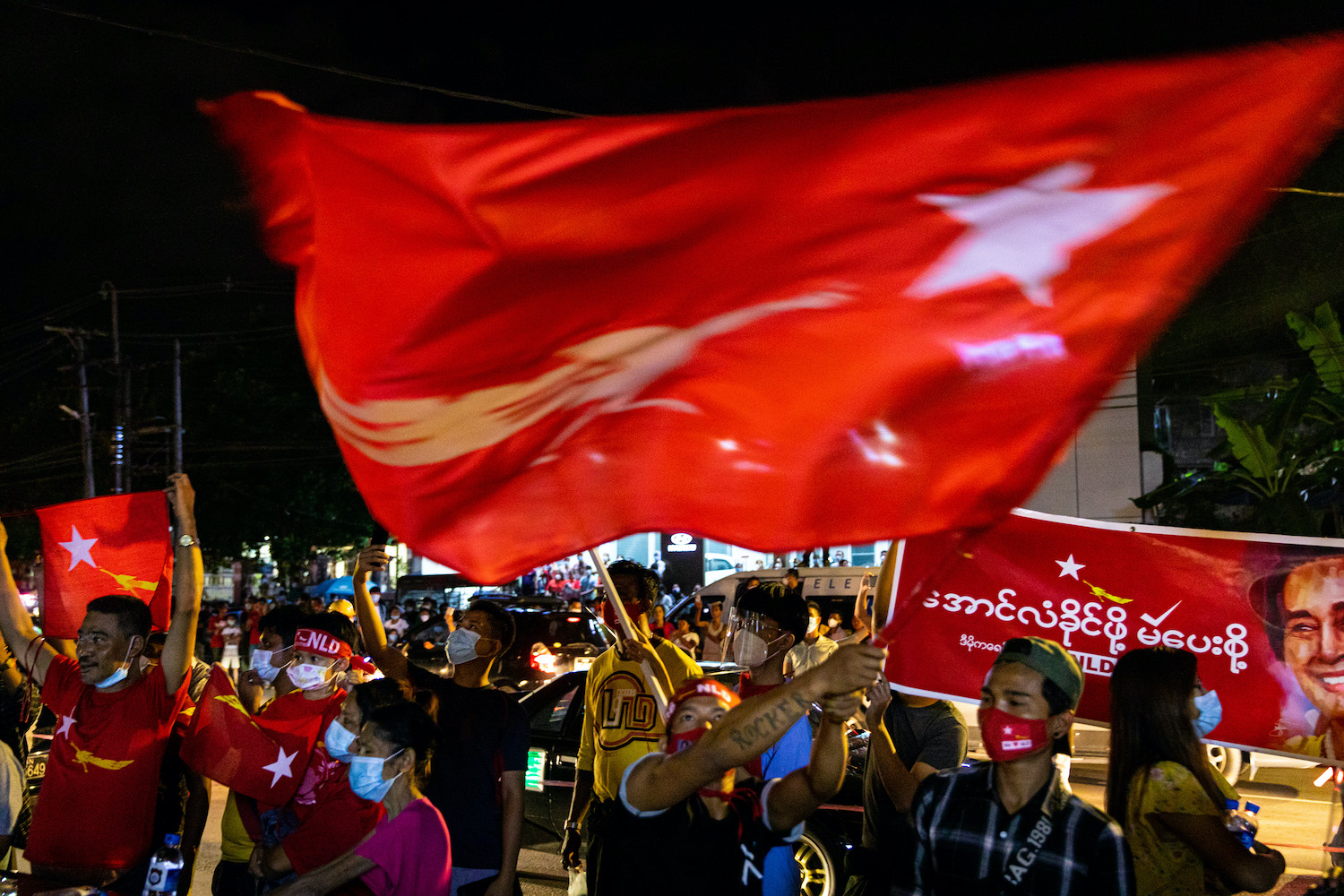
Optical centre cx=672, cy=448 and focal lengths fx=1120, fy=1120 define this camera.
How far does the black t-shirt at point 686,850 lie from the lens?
3.22 metres

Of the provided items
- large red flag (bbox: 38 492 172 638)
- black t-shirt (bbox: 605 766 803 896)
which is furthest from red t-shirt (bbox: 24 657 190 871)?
black t-shirt (bbox: 605 766 803 896)

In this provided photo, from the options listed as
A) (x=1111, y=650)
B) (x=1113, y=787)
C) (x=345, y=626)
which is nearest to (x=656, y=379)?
(x=1113, y=787)

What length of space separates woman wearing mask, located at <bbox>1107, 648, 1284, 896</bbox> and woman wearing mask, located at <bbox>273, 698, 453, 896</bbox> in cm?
215

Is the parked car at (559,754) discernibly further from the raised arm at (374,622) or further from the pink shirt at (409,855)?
the pink shirt at (409,855)

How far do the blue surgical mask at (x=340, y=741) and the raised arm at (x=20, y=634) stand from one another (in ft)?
7.17

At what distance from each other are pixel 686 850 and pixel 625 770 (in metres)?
1.24

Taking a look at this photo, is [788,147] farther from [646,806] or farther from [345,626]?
[345,626]

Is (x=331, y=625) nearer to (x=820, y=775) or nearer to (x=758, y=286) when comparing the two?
(x=820, y=775)

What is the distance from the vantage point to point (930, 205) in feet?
9.87

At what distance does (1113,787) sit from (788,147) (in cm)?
229

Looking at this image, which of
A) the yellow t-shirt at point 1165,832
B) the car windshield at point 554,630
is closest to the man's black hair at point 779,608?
the yellow t-shirt at point 1165,832

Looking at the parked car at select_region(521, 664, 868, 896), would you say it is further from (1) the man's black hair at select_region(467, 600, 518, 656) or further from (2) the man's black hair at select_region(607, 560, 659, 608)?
(1) the man's black hair at select_region(467, 600, 518, 656)

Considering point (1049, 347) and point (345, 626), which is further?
point (345, 626)

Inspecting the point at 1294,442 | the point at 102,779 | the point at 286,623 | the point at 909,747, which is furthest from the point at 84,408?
the point at 909,747
